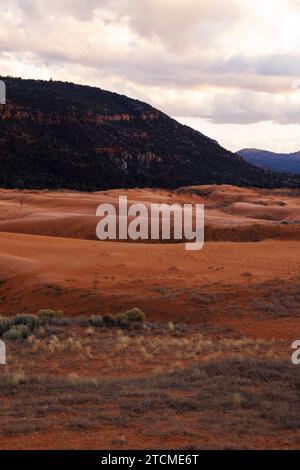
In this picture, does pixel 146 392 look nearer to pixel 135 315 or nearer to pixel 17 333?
pixel 17 333

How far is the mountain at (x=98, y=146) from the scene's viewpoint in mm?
77688

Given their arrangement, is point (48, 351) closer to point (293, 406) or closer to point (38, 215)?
point (293, 406)

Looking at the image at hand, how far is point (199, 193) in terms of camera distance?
70688 millimetres

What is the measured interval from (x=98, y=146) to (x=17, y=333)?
76549mm

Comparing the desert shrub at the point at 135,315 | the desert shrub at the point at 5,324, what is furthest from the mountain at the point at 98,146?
the desert shrub at the point at 5,324

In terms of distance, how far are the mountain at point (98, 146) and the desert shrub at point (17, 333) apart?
193 ft

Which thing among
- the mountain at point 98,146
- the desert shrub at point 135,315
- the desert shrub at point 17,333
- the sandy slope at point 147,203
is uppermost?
the mountain at point 98,146

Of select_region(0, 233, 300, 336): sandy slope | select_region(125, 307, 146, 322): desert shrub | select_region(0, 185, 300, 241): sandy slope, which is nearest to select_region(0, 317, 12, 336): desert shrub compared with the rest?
select_region(0, 233, 300, 336): sandy slope

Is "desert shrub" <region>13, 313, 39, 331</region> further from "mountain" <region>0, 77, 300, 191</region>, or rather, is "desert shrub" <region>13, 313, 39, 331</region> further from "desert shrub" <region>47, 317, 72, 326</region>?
"mountain" <region>0, 77, 300, 191</region>

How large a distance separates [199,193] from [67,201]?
74.9 ft

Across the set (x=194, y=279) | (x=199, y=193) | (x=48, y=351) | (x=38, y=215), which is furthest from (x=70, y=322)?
(x=199, y=193)

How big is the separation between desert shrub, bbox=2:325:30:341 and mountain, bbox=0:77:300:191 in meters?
58.8

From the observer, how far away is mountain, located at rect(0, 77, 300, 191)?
3059 inches

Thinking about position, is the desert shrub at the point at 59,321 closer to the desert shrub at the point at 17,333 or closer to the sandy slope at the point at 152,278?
the desert shrub at the point at 17,333
